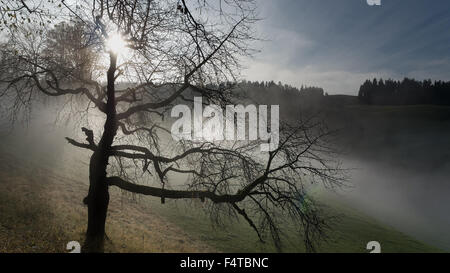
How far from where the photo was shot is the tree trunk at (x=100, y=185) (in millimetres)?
7242

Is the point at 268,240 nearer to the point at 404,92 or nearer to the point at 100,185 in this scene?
the point at 100,185

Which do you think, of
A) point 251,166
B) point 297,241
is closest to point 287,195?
point 251,166

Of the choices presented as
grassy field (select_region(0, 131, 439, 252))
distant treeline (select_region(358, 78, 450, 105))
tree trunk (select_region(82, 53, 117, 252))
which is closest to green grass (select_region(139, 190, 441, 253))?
grassy field (select_region(0, 131, 439, 252))

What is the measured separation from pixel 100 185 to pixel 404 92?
159m

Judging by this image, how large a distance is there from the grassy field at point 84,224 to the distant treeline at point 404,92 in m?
128

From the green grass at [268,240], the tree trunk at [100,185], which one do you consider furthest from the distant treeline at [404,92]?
the tree trunk at [100,185]

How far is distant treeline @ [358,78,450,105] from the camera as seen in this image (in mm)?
119938

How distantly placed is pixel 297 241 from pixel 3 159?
22356mm

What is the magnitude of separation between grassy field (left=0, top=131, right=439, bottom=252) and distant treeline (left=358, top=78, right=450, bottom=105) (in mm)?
128302

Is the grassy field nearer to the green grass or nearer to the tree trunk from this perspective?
the green grass

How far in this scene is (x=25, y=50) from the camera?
6.74m

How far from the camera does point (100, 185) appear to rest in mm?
7480
